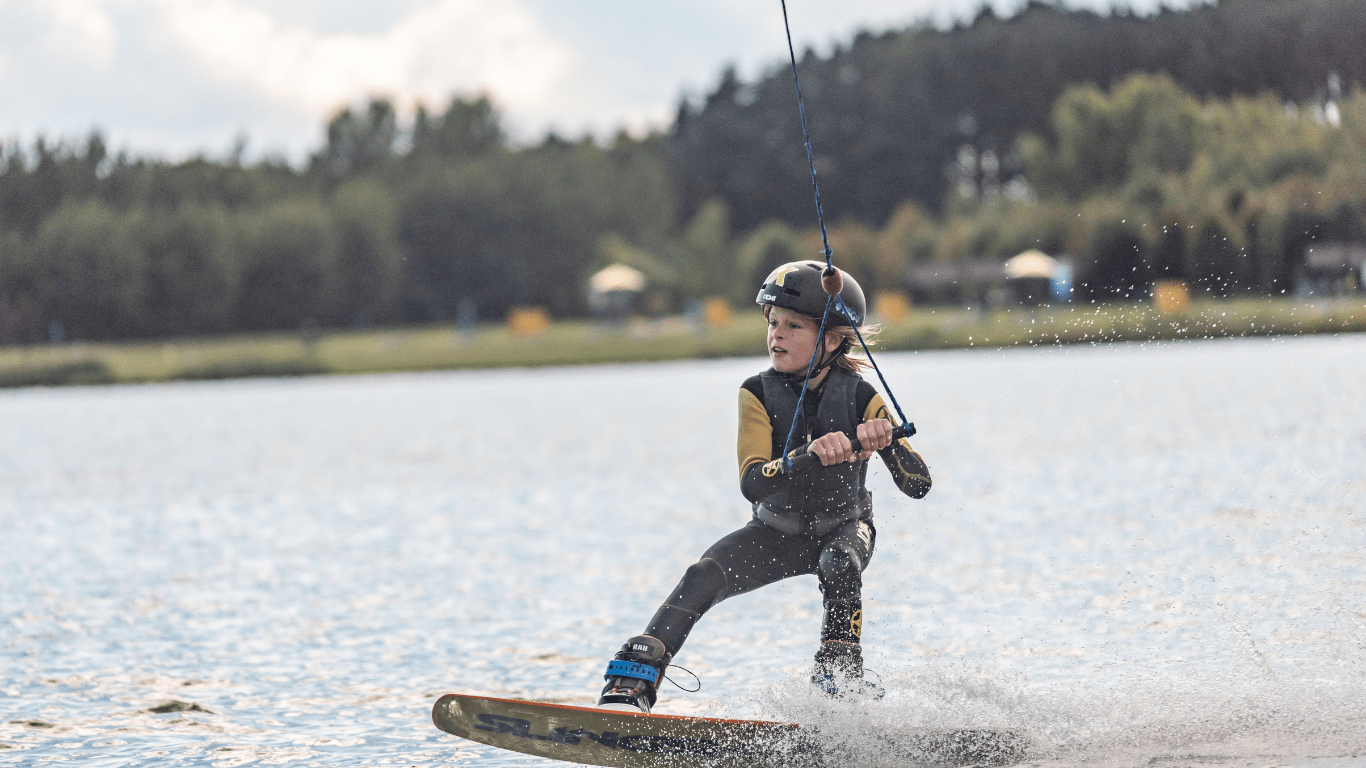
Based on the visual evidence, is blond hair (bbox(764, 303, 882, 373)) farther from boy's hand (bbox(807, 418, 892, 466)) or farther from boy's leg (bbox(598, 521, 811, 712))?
boy's leg (bbox(598, 521, 811, 712))

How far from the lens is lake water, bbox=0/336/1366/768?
254 inches

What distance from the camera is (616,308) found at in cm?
6781

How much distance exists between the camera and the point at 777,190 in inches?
3925

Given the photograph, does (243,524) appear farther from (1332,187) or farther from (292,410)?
(1332,187)

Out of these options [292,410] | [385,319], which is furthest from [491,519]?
[385,319]

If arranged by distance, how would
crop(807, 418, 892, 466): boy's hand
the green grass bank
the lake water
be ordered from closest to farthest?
crop(807, 418, 892, 466): boy's hand → the lake water → the green grass bank

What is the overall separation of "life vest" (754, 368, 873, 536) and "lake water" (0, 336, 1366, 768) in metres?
0.33

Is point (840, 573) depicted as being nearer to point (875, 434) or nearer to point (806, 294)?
point (875, 434)

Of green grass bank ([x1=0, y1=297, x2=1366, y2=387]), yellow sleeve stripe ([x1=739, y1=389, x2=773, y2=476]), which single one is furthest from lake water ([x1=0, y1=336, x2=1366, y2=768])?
green grass bank ([x1=0, y1=297, x2=1366, y2=387])

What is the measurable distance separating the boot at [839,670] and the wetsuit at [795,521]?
Answer: 1.3 inches

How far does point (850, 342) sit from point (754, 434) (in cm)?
54

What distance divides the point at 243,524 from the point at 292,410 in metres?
19.9

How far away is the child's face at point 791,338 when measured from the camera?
5.91 m

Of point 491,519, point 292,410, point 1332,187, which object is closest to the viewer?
point 491,519
